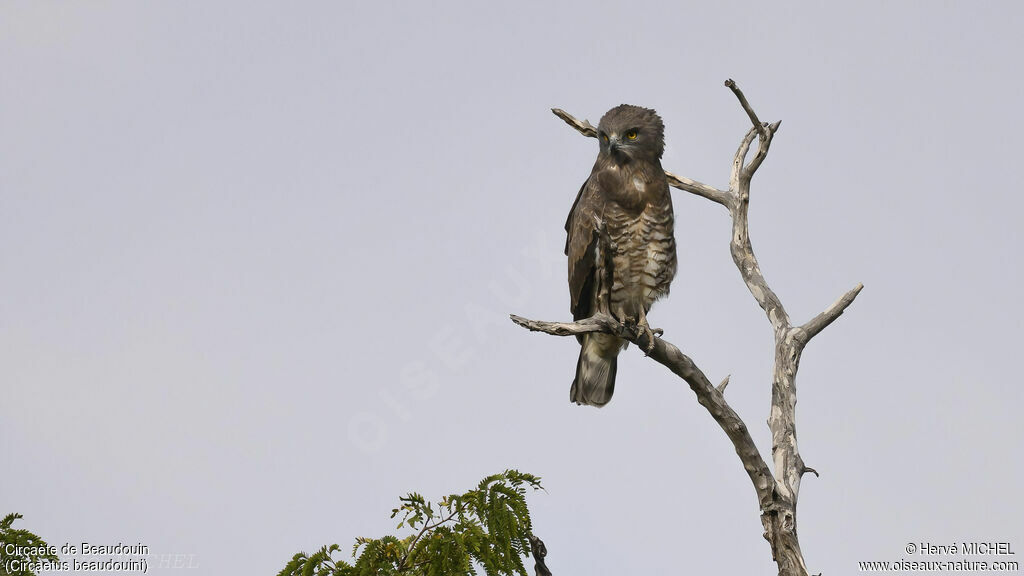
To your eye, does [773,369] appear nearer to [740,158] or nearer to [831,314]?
[831,314]

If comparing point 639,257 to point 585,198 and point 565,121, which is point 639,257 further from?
point 565,121

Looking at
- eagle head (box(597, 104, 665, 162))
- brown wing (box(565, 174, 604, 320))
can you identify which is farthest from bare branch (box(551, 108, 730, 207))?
brown wing (box(565, 174, 604, 320))

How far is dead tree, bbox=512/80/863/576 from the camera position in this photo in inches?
297

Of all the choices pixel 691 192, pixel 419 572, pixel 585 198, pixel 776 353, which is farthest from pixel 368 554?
pixel 691 192

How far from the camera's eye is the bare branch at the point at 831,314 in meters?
8.98

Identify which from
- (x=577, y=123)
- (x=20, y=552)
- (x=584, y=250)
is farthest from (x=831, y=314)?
(x=20, y=552)

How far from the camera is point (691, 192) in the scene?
34.3 feet

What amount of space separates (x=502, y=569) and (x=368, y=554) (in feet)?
2.46

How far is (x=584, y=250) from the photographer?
8281 millimetres

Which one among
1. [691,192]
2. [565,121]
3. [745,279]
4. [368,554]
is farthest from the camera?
[565,121]

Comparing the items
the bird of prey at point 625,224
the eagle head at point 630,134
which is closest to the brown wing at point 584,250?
the bird of prey at point 625,224

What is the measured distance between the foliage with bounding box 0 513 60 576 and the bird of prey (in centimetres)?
447

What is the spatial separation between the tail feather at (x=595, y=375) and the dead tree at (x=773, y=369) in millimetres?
1017

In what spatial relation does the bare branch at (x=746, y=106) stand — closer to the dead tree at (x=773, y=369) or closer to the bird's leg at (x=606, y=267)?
the dead tree at (x=773, y=369)
